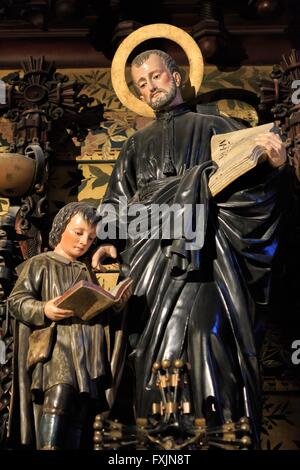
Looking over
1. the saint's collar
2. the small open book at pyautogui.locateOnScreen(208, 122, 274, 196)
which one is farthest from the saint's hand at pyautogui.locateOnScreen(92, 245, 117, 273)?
the saint's collar

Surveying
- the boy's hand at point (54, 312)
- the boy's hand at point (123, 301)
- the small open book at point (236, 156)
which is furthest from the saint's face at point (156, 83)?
the boy's hand at point (54, 312)

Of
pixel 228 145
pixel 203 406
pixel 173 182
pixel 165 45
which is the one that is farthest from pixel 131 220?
pixel 165 45

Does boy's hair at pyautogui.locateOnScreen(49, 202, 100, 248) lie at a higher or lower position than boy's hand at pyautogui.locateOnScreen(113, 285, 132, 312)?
higher

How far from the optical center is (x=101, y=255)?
4570 mm

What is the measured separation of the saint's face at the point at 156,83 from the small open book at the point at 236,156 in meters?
0.40

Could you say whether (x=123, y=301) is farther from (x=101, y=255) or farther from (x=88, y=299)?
(x=101, y=255)

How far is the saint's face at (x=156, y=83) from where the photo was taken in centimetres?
495

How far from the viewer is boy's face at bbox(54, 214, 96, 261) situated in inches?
176

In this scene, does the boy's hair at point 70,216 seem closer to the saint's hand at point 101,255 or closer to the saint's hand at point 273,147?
the saint's hand at point 101,255

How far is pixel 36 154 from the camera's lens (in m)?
4.91

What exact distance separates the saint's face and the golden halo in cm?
17

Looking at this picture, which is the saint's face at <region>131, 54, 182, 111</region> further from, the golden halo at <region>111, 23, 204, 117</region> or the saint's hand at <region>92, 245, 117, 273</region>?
the saint's hand at <region>92, 245, 117, 273</region>

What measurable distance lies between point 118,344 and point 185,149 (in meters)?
1.01
